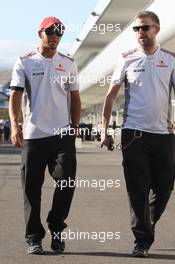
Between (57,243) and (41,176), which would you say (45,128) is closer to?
(41,176)

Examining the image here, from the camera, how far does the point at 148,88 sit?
6.95 m

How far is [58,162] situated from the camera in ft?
23.2

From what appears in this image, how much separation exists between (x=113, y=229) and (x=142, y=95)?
83.2 inches

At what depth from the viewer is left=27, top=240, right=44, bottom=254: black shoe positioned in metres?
6.94


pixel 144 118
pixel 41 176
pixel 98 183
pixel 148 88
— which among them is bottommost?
pixel 98 183

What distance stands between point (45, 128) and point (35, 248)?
103 centimetres

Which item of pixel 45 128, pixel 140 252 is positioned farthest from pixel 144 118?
pixel 140 252

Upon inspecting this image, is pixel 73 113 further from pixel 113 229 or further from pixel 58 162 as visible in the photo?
pixel 113 229

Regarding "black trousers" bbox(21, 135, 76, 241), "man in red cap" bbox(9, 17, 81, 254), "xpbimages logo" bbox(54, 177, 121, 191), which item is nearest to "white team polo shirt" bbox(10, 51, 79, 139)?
"man in red cap" bbox(9, 17, 81, 254)

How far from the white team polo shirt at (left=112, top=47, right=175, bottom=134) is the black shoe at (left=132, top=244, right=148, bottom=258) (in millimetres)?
990

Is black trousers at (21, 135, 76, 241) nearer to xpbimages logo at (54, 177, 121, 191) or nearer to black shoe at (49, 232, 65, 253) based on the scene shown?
black shoe at (49, 232, 65, 253)

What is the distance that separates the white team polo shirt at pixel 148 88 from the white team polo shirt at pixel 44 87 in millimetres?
486

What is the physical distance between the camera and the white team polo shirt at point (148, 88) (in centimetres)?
695

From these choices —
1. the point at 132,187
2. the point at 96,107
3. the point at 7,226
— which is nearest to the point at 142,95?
the point at 132,187
